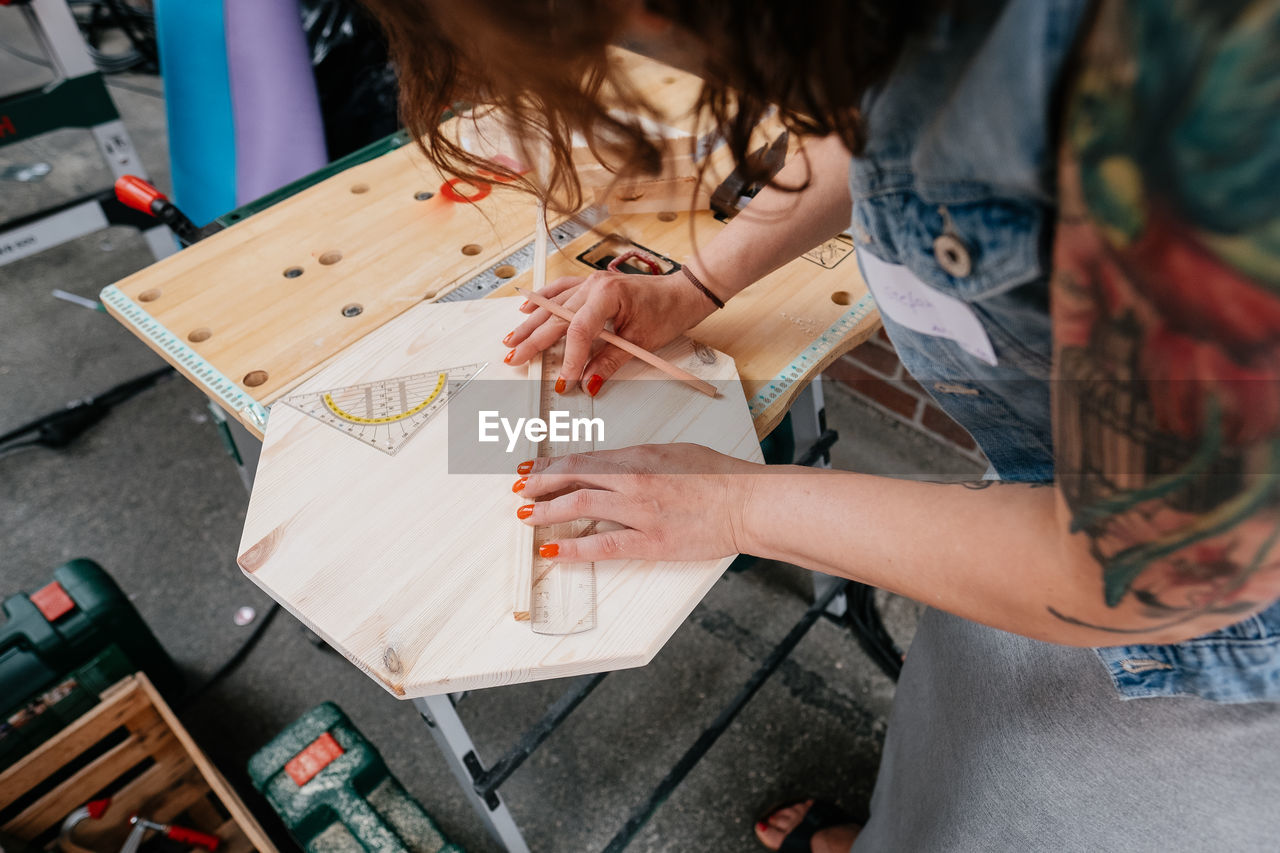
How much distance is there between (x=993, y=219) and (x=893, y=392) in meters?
1.58

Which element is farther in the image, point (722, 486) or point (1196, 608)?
point (722, 486)

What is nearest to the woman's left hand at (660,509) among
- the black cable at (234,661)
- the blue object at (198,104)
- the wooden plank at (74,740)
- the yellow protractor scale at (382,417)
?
the yellow protractor scale at (382,417)

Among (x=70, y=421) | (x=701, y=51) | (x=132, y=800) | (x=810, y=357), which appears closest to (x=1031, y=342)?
(x=701, y=51)

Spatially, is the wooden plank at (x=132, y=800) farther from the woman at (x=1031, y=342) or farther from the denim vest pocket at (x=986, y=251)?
the denim vest pocket at (x=986, y=251)

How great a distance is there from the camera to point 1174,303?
349 millimetres

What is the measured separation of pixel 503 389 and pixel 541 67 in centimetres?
47

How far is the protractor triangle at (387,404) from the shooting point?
0.85m

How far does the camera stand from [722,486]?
0.71 metres

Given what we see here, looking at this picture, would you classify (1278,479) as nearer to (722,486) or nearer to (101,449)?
(722,486)

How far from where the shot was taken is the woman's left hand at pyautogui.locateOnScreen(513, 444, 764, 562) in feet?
2.31

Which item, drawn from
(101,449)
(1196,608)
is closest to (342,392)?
(1196,608)

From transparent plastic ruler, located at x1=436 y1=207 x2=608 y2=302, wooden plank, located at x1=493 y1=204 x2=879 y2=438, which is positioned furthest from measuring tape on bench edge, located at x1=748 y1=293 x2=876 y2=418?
transparent plastic ruler, located at x1=436 y1=207 x2=608 y2=302

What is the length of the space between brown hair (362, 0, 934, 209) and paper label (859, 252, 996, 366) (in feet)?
0.51

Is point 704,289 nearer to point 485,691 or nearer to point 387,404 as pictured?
point 387,404
